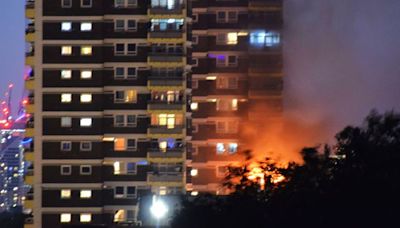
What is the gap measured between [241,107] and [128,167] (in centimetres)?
529

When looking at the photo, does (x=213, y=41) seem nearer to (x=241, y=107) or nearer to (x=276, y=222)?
(x=241, y=107)

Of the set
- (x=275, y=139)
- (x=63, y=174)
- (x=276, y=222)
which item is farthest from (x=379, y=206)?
(x=63, y=174)

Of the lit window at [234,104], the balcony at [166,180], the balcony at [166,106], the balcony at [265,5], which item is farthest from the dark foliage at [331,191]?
the lit window at [234,104]

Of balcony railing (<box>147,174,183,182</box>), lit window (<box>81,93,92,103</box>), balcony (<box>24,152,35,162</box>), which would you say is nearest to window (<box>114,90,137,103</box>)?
lit window (<box>81,93,92,103</box>)

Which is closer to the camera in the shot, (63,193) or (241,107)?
(63,193)

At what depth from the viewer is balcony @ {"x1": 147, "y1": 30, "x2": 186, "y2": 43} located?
102ft

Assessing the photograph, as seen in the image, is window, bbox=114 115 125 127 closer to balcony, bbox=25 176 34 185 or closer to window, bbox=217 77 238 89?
balcony, bbox=25 176 34 185

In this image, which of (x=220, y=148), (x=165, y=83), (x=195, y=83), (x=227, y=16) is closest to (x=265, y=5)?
(x=227, y=16)

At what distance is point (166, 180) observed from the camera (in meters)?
31.0

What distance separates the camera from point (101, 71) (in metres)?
31.3

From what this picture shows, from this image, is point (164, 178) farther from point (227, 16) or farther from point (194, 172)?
point (227, 16)

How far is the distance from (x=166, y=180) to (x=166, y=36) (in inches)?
206

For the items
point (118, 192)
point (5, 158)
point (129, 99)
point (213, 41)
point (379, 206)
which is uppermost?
point (5, 158)

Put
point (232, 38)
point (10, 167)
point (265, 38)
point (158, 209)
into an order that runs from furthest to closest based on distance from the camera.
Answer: point (10, 167), point (232, 38), point (265, 38), point (158, 209)
